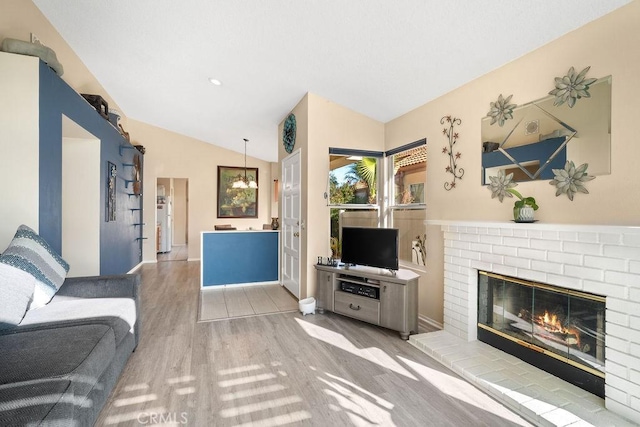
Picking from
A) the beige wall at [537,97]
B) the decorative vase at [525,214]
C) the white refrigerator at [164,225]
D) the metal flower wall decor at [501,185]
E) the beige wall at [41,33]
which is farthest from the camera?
the white refrigerator at [164,225]

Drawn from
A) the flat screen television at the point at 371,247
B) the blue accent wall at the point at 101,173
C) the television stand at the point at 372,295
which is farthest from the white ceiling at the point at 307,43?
the television stand at the point at 372,295

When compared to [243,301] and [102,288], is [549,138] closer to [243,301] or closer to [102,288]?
[102,288]

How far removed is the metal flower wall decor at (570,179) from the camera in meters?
1.96

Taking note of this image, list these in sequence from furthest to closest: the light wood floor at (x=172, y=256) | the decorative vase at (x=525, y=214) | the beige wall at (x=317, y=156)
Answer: the light wood floor at (x=172, y=256) < the beige wall at (x=317, y=156) < the decorative vase at (x=525, y=214)

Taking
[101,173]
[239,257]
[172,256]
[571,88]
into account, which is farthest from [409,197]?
[172,256]

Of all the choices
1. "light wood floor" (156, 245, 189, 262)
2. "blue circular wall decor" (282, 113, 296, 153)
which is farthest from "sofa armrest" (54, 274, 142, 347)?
"light wood floor" (156, 245, 189, 262)

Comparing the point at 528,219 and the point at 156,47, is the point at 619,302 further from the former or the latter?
the point at 156,47

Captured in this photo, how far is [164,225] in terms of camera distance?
8836 mm

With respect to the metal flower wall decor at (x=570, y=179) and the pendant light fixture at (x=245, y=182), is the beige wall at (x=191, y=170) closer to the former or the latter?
A: the pendant light fixture at (x=245, y=182)

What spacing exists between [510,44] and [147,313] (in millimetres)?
4369

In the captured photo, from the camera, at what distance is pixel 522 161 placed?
2352 millimetres

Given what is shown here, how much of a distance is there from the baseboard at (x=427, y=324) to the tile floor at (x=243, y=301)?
1478mm

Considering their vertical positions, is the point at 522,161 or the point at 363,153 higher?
the point at 363,153

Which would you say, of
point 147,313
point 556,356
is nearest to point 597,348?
point 556,356
